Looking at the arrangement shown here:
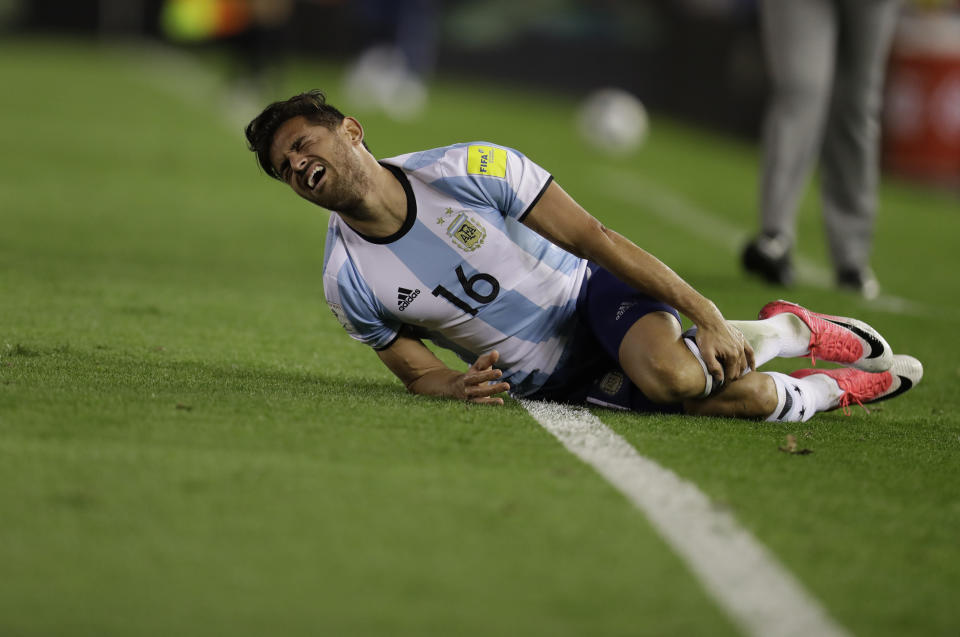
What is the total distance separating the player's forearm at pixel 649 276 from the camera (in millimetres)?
3287

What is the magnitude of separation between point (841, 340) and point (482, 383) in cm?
103

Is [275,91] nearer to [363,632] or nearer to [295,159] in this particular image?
[295,159]

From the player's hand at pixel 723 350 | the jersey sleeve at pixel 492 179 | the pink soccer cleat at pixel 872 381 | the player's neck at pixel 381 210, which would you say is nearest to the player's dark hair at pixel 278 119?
the player's neck at pixel 381 210

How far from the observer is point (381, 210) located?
11.0 ft

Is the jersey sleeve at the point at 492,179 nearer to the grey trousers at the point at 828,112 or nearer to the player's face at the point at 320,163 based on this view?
the player's face at the point at 320,163

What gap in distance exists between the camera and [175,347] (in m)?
4.27

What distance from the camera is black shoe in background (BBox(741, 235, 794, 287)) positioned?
6258 millimetres

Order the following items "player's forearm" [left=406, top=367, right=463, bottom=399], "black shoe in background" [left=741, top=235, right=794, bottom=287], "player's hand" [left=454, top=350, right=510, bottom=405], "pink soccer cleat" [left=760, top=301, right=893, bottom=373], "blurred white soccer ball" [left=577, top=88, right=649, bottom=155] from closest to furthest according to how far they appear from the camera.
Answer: "player's hand" [left=454, top=350, right=510, bottom=405] → "player's forearm" [left=406, top=367, right=463, bottom=399] → "pink soccer cleat" [left=760, top=301, right=893, bottom=373] → "black shoe in background" [left=741, top=235, right=794, bottom=287] → "blurred white soccer ball" [left=577, top=88, right=649, bottom=155]

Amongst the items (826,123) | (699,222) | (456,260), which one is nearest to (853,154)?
(826,123)

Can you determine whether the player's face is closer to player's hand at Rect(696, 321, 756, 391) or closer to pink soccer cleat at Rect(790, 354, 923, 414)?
player's hand at Rect(696, 321, 756, 391)

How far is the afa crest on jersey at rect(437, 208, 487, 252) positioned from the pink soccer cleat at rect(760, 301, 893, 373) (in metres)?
0.90

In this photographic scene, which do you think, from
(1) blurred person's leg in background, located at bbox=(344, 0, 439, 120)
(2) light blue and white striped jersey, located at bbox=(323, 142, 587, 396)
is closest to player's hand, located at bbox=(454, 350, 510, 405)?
(2) light blue and white striped jersey, located at bbox=(323, 142, 587, 396)

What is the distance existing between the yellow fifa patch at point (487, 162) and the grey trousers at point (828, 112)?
3.15 meters

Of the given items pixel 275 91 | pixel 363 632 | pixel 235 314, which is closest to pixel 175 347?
pixel 235 314
